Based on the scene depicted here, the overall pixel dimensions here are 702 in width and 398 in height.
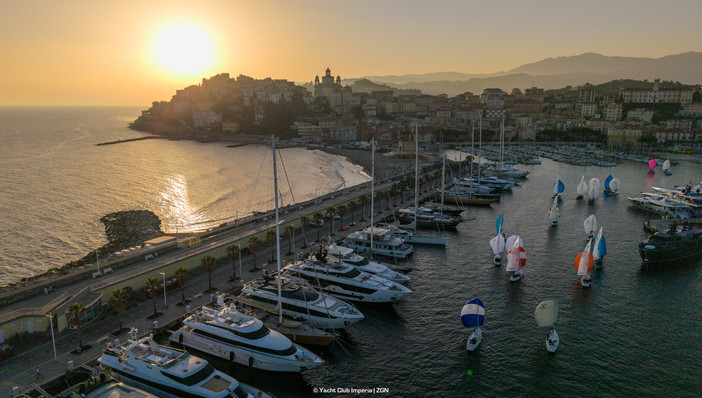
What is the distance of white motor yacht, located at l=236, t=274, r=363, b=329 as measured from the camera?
74.8 feet

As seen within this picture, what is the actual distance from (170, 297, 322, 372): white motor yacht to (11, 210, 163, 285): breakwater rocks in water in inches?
788

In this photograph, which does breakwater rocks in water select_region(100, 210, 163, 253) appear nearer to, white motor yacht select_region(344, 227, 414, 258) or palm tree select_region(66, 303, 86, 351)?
white motor yacht select_region(344, 227, 414, 258)

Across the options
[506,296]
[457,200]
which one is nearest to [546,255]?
[506,296]

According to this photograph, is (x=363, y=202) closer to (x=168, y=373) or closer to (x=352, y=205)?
(x=352, y=205)

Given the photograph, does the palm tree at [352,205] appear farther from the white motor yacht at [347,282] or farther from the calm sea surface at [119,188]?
the white motor yacht at [347,282]

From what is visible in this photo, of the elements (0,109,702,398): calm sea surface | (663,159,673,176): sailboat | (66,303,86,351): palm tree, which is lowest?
(0,109,702,398): calm sea surface

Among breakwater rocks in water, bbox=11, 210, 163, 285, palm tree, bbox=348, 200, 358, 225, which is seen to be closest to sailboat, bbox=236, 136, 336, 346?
palm tree, bbox=348, 200, 358, 225

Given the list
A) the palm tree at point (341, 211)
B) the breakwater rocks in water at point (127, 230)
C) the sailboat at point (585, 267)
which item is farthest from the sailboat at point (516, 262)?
the breakwater rocks in water at point (127, 230)

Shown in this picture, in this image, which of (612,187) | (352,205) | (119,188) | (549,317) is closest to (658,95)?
(612,187)

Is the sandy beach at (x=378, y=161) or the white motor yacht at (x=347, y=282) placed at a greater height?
the sandy beach at (x=378, y=161)

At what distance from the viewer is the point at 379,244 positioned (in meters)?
35.3

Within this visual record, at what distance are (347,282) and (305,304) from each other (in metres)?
4.18

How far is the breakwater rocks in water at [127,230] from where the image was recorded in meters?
39.8

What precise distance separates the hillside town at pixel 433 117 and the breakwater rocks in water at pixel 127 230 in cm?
8968
